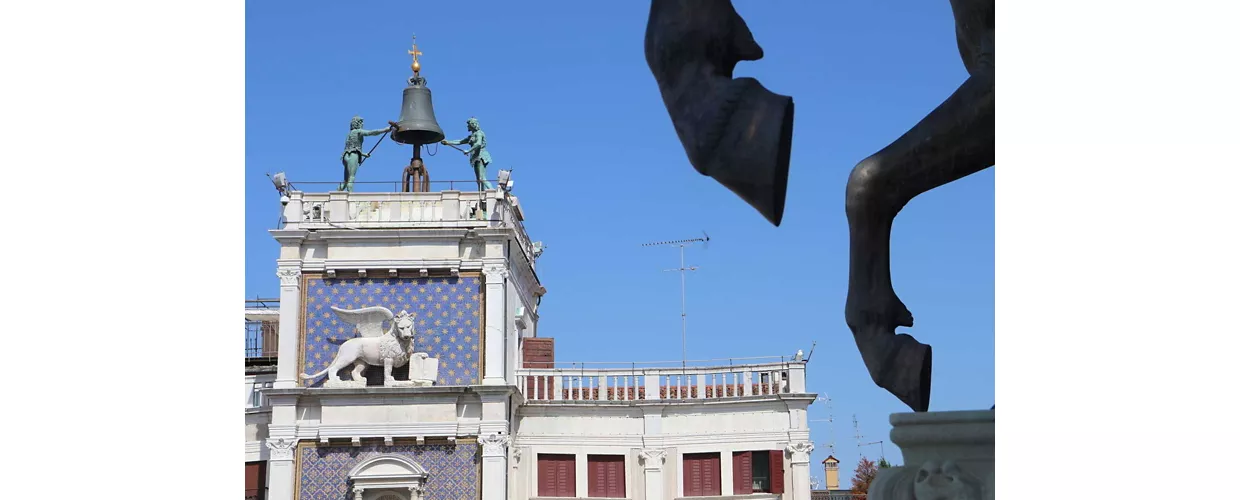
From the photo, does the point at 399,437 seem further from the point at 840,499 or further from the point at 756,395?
the point at 840,499

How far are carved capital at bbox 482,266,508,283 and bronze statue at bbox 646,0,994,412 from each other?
25681 millimetres

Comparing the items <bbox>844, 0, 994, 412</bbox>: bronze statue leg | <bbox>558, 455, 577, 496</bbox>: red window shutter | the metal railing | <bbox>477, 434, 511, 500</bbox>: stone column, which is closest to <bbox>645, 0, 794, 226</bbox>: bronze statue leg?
<bbox>844, 0, 994, 412</bbox>: bronze statue leg

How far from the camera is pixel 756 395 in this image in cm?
2997

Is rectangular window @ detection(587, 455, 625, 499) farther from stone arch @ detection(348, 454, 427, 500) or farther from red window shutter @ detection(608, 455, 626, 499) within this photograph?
stone arch @ detection(348, 454, 427, 500)

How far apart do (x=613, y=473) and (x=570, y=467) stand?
0.91 meters

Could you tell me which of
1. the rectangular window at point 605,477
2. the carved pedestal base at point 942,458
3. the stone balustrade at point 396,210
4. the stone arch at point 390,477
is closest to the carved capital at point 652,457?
the rectangular window at point 605,477

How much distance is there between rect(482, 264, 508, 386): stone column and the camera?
27.8 meters

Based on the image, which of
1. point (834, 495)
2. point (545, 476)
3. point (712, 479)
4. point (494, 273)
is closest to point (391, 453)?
point (545, 476)

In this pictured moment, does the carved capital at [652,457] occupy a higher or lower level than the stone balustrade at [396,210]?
lower

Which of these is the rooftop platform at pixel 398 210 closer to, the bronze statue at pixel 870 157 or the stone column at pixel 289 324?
the stone column at pixel 289 324

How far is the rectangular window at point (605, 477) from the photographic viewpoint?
2972 centimetres

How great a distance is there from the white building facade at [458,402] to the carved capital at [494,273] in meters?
0.04

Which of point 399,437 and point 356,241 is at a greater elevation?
point 356,241

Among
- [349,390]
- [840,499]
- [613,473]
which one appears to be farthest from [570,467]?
[840,499]
